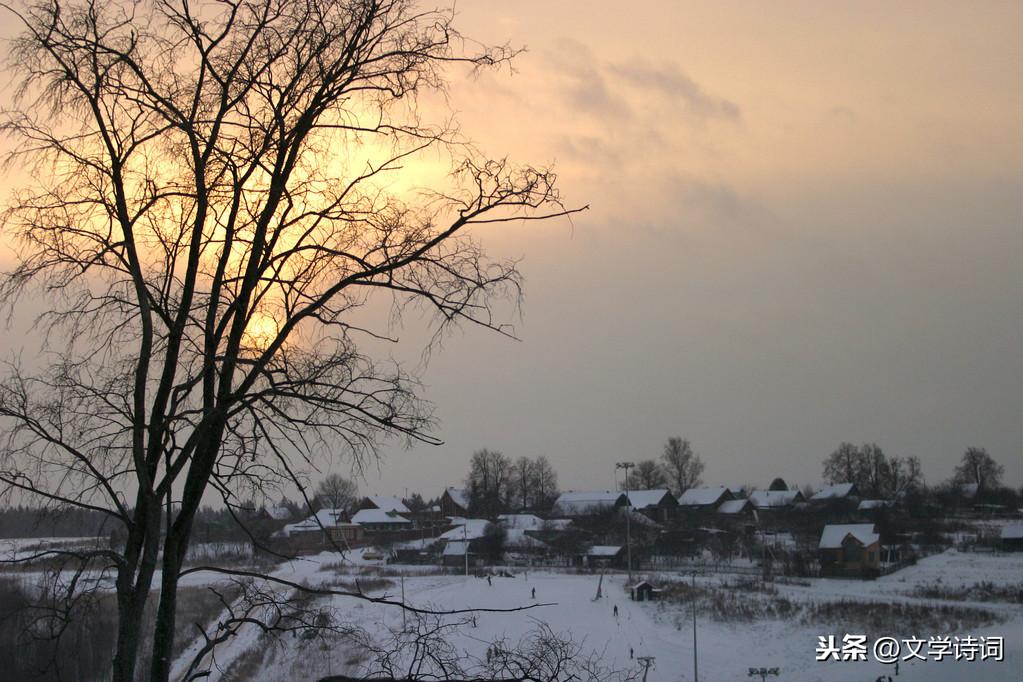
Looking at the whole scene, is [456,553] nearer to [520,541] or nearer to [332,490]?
[520,541]

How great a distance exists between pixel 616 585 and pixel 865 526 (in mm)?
21692

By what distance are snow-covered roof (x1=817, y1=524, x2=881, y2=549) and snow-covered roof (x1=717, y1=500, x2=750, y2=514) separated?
85.4 ft

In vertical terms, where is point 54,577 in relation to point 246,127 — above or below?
below

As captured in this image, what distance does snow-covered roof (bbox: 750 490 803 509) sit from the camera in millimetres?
101519

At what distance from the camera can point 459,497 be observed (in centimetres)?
9825

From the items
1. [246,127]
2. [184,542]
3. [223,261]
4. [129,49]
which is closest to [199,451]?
[184,542]

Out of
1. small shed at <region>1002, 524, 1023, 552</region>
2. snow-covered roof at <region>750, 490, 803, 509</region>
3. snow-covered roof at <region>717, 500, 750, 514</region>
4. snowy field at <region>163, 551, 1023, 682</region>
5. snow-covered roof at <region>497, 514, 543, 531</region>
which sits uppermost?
snow-covered roof at <region>750, 490, 803, 509</region>

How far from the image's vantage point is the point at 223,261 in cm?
491

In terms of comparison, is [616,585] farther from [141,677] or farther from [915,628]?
[141,677]

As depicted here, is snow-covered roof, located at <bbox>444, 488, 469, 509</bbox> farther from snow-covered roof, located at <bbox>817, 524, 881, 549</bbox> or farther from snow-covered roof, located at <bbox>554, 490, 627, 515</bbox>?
snow-covered roof, located at <bbox>817, 524, 881, 549</bbox>

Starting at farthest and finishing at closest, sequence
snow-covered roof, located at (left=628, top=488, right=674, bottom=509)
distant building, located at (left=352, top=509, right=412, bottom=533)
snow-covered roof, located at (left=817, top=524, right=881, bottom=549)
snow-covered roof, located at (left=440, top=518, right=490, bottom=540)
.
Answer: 1. snow-covered roof, located at (left=628, top=488, right=674, bottom=509)
2. snow-covered roof, located at (left=440, top=518, right=490, bottom=540)
3. distant building, located at (left=352, top=509, right=412, bottom=533)
4. snow-covered roof, located at (left=817, top=524, right=881, bottom=549)

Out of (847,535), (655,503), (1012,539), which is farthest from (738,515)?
(1012,539)

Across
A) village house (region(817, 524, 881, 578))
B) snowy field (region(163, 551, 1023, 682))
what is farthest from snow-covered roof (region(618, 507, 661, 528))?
snowy field (region(163, 551, 1023, 682))

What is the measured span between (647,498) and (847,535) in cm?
3185
